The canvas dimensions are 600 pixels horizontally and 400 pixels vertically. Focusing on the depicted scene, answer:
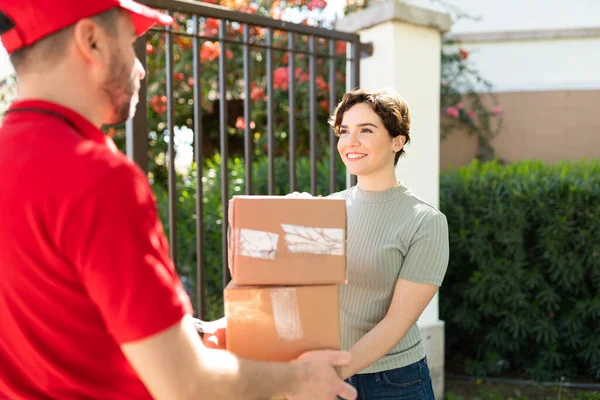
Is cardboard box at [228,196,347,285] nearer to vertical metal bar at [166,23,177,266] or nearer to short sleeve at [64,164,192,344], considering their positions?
short sleeve at [64,164,192,344]

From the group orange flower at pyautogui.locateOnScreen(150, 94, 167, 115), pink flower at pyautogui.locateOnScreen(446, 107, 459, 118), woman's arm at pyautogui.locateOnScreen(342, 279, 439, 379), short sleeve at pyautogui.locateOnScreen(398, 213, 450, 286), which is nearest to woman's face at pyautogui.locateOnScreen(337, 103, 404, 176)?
short sleeve at pyautogui.locateOnScreen(398, 213, 450, 286)

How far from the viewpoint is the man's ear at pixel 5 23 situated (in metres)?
0.94

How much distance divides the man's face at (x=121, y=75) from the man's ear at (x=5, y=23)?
0.51 ft

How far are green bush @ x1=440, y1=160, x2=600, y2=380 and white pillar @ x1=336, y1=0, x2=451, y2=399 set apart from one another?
0.50 meters

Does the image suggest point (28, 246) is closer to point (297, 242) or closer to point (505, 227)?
point (297, 242)

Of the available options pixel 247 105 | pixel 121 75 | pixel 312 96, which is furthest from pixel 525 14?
pixel 121 75

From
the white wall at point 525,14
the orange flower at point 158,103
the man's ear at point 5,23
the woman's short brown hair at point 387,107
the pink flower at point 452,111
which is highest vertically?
the white wall at point 525,14

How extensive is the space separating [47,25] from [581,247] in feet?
12.4

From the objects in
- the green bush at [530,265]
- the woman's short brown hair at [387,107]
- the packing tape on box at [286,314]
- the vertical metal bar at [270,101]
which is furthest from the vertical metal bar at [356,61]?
the packing tape on box at [286,314]

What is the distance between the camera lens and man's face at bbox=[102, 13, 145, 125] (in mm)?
985

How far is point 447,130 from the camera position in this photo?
20.1 ft

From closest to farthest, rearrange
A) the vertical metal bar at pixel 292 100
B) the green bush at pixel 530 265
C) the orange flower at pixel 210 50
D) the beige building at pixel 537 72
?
the vertical metal bar at pixel 292 100
the green bush at pixel 530 265
the orange flower at pixel 210 50
the beige building at pixel 537 72

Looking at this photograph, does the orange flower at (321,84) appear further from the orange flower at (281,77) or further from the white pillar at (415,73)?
the white pillar at (415,73)

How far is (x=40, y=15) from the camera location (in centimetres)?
92
